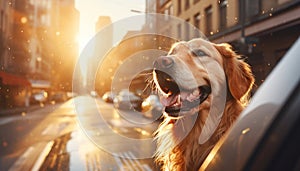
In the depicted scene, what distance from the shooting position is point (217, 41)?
2.34 meters

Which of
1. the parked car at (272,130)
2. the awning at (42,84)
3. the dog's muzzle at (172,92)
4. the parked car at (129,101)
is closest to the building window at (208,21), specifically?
the dog's muzzle at (172,92)

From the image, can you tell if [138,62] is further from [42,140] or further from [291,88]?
[42,140]

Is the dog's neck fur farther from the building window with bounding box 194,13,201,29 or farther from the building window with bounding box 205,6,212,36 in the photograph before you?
the building window with bounding box 194,13,201,29

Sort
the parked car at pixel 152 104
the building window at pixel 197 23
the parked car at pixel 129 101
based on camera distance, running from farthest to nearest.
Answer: the parked car at pixel 129 101, the parked car at pixel 152 104, the building window at pixel 197 23

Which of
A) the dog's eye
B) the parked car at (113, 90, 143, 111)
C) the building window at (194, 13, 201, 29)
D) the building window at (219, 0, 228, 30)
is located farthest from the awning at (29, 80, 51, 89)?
the building window at (219, 0, 228, 30)

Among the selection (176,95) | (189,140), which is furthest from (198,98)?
(189,140)

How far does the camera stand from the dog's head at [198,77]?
1.93 meters

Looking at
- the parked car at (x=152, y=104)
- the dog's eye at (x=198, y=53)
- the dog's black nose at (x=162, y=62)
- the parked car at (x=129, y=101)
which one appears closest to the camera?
the dog's black nose at (x=162, y=62)

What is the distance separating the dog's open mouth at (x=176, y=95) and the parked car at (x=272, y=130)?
3.29ft

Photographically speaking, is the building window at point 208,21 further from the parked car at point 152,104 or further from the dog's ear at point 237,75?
the parked car at point 152,104

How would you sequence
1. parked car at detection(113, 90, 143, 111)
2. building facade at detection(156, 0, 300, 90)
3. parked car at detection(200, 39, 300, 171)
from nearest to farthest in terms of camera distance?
→ parked car at detection(200, 39, 300, 171), building facade at detection(156, 0, 300, 90), parked car at detection(113, 90, 143, 111)

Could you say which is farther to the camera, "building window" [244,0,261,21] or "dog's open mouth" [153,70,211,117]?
"building window" [244,0,261,21]

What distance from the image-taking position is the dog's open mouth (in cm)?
192

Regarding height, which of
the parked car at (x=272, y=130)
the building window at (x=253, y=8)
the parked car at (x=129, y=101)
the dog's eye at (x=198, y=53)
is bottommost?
the parked car at (x=129, y=101)
